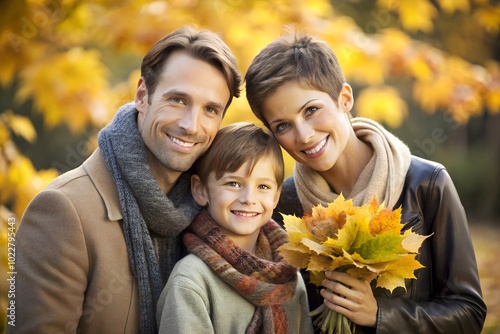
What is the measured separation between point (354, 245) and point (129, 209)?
1099 mm

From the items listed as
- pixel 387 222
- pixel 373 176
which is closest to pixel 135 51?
pixel 373 176

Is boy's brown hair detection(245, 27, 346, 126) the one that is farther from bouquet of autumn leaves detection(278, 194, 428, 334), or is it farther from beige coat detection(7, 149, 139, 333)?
beige coat detection(7, 149, 139, 333)

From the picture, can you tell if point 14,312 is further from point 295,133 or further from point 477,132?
point 477,132

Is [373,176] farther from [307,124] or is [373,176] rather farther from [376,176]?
[307,124]

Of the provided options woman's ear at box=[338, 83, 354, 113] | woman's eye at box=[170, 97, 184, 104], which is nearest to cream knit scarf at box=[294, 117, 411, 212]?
woman's ear at box=[338, 83, 354, 113]

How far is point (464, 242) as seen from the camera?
124 inches

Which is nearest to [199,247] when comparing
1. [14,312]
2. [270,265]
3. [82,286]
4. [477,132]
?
[270,265]

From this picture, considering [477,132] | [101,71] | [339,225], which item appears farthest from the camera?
[477,132]

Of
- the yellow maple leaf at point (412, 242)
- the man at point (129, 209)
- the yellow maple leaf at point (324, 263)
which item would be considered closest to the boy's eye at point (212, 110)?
the man at point (129, 209)

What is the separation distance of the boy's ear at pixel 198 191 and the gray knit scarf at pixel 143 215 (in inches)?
2.3

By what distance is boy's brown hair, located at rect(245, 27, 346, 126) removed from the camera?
323cm

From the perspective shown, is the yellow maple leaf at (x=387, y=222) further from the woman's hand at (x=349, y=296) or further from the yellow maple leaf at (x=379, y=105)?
the yellow maple leaf at (x=379, y=105)

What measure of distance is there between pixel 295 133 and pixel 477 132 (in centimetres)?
1085

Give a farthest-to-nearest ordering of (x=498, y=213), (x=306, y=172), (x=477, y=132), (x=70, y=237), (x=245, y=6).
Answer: (x=477, y=132)
(x=498, y=213)
(x=245, y=6)
(x=306, y=172)
(x=70, y=237)
